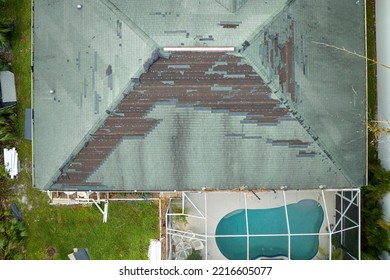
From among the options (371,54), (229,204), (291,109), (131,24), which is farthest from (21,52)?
(371,54)

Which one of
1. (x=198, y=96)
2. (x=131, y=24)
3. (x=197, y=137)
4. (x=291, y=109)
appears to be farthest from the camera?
(x=197, y=137)

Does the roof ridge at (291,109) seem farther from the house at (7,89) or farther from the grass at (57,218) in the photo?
the house at (7,89)

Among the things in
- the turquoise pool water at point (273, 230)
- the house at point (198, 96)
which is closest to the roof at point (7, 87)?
the house at point (198, 96)

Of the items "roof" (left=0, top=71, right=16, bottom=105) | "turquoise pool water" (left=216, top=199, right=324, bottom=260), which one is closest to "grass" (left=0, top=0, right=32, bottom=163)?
"roof" (left=0, top=71, right=16, bottom=105)

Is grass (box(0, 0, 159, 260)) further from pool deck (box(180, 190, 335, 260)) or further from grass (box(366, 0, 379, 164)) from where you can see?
grass (box(366, 0, 379, 164))

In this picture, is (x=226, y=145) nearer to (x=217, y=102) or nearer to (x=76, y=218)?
(x=217, y=102)

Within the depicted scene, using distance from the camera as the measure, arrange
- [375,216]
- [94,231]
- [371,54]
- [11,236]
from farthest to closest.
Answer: [94,231] < [371,54] < [11,236] < [375,216]

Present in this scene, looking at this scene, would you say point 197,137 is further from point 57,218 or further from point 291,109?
point 57,218
